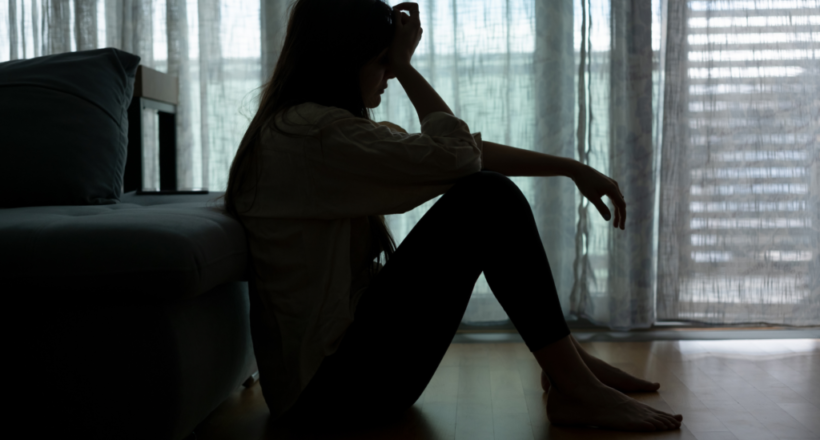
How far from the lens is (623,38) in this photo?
6.55 ft

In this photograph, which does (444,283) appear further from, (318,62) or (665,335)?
(665,335)

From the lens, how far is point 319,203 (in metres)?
1.04

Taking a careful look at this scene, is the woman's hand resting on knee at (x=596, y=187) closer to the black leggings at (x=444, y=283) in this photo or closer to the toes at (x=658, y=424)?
the black leggings at (x=444, y=283)

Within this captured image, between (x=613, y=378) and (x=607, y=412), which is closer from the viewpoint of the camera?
(x=607, y=412)

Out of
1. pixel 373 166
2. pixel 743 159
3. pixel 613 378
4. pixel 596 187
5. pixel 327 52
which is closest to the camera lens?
pixel 373 166

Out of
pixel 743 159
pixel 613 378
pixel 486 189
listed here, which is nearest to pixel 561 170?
pixel 486 189

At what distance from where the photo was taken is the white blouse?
1.03 metres

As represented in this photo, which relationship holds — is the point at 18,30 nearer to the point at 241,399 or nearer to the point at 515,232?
the point at 241,399

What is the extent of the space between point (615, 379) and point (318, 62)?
0.89m

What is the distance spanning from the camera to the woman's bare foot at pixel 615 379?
4.38 feet

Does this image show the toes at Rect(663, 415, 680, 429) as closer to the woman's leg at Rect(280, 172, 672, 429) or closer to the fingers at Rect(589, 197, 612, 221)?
the woman's leg at Rect(280, 172, 672, 429)

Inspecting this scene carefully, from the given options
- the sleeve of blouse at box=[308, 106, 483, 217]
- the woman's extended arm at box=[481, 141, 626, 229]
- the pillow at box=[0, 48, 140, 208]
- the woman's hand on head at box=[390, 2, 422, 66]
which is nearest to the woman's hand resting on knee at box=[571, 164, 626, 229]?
the woman's extended arm at box=[481, 141, 626, 229]

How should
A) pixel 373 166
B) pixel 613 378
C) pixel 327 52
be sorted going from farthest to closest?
pixel 613 378 → pixel 327 52 → pixel 373 166

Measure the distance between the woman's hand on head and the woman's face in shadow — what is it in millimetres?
20
